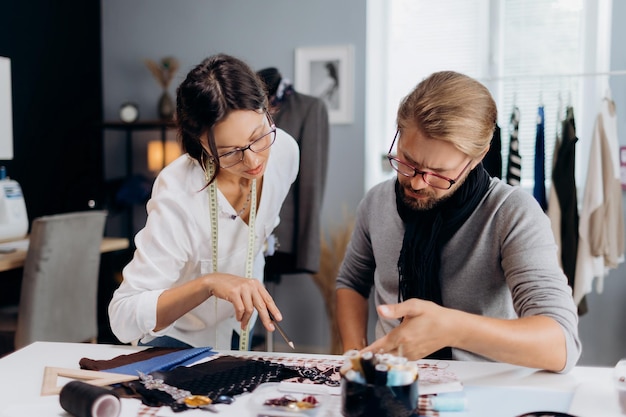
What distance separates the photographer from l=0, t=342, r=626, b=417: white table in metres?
1.15

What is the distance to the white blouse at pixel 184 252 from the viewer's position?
150 centimetres

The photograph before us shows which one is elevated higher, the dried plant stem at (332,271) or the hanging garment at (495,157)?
the hanging garment at (495,157)

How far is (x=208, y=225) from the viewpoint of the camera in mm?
1644

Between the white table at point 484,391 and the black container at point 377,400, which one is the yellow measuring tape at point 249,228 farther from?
the black container at point 377,400

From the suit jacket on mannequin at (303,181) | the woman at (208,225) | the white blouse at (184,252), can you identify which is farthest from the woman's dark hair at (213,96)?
the suit jacket on mannequin at (303,181)

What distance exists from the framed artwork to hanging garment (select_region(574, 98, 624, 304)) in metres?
1.45

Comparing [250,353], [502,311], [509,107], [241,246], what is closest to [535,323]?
[502,311]

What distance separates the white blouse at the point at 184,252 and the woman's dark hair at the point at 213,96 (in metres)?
0.11

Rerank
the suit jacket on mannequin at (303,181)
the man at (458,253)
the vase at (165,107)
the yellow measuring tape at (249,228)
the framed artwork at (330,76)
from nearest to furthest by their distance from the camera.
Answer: the man at (458,253)
the yellow measuring tape at (249,228)
the suit jacket on mannequin at (303,181)
the framed artwork at (330,76)
the vase at (165,107)

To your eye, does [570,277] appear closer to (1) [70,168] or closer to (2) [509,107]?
(2) [509,107]

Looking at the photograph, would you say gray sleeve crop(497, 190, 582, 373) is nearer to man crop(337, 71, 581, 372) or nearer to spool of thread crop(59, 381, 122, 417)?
man crop(337, 71, 581, 372)

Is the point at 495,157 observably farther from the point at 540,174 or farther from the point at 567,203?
the point at 567,203

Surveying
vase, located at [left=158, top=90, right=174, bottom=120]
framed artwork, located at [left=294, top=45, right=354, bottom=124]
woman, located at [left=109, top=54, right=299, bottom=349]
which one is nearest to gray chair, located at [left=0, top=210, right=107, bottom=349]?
vase, located at [left=158, top=90, right=174, bottom=120]

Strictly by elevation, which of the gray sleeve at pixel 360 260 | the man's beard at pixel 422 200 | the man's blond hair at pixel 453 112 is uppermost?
the man's blond hair at pixel 453 112
